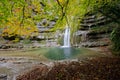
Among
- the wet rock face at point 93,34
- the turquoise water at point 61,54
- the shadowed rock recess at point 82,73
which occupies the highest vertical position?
the wet rock face at point 93,34

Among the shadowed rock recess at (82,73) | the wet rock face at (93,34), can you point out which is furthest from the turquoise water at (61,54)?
the shadowed rock recess at (82,73)

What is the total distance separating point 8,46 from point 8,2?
1686 centimetres

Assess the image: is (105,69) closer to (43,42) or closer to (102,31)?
(102,31)

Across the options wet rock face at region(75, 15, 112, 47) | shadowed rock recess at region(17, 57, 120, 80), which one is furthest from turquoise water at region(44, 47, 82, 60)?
shadowed rock recess at region(17, 57, 120, 80)

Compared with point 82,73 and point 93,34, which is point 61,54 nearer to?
point 93,34

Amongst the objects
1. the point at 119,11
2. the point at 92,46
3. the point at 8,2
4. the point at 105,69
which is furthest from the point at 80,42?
the point at 8,2

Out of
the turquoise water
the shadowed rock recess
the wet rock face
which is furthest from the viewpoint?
the wet rock face

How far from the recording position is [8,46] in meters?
22.5

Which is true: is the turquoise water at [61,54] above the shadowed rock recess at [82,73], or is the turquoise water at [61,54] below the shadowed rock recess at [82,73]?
above

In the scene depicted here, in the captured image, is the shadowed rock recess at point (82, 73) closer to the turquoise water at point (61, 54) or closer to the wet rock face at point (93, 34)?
the turquoise water at point (61, 54)

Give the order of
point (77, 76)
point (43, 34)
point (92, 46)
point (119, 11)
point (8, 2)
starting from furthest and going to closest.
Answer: point (43, 34), point (92, 46), point (119, 11), point (77, 76), point (8, 2)

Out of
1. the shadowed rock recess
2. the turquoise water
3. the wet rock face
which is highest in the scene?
the wet rock face

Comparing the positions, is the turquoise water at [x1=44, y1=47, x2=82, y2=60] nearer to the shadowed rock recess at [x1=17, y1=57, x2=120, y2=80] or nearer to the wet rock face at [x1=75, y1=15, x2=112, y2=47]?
the wet rock face at [x1=75, y1=15, x2=112, y2=47]

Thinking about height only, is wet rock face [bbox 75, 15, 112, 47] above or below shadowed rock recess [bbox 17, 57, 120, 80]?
above
